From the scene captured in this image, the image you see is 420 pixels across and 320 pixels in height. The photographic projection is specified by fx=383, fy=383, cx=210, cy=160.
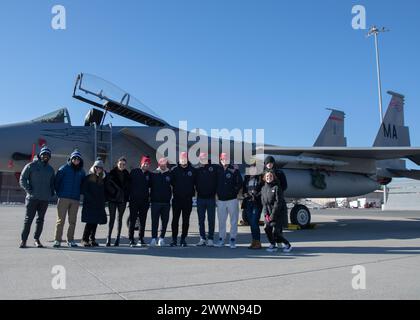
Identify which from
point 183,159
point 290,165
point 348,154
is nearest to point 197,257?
point 183,159

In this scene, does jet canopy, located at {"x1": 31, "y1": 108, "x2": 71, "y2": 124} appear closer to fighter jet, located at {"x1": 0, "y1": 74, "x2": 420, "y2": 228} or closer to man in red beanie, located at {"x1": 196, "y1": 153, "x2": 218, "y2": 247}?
fighter jet, located at {"x1": 0, "y1": 74, "x2": 420, "y2": 228}

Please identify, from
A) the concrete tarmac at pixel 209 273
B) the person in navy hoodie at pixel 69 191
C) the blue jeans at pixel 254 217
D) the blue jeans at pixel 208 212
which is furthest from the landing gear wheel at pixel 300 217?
the person in navy hoodie at pixel 69 191

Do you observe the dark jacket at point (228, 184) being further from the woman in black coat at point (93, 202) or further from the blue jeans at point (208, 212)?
the woman in black coat at point (93, 202)

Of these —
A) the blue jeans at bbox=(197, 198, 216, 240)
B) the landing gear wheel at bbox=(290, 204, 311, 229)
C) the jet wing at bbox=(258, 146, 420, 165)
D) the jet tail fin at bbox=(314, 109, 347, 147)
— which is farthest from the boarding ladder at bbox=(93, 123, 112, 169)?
the jet tail fin at bbox=(314, 109, 347, 147)

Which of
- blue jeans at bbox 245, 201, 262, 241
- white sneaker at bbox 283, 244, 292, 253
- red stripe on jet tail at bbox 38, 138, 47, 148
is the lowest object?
white sneaker at bbox 283, 244, 292, 253

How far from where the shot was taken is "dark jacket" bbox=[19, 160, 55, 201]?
677 cm

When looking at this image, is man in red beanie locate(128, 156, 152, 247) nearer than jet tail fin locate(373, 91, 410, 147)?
Yes

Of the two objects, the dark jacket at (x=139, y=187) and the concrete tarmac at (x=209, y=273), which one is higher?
the dark jacket at (x=139, y=187)

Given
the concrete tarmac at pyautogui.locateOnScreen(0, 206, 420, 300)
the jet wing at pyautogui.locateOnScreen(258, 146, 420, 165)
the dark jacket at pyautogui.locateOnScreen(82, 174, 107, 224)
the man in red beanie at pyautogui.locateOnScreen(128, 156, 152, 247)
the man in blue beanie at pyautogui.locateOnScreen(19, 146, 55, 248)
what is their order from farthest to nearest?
the jet wing at pyautogui.locateOnScreen(258, 146, 420, 165) < the man in red beanie at pyautogui.locateOnScreen(128, 156, 152, 247) < the dark jacket at pyautogui.locateOnScreen(82, 174, 107, 224) < the man in blue beanie at pyautogui.locateOnScreen(19, 146, 55, 248) < the concrete tarmac at pyautogui.locateOnScreen(0, 206, 420, 300)

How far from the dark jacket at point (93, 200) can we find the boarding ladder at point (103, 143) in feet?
8.43

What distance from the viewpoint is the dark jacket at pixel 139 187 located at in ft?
23.9

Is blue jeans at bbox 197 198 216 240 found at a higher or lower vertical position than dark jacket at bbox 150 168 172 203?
lower

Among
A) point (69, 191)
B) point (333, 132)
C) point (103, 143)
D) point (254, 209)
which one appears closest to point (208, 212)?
point (254, 209)

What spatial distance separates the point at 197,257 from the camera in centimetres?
603
